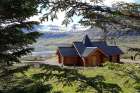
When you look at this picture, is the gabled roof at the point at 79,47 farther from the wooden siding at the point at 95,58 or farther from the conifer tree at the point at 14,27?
the conifer tree at the point at 14,27

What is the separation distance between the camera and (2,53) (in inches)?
428

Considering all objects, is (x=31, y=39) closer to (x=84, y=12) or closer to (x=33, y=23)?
(x=33, y=23)

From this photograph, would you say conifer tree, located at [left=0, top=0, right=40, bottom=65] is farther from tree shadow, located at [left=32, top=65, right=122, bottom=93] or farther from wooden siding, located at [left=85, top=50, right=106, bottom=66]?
wooden siding, located at [left=85, top=50, right=106, bottom=66]

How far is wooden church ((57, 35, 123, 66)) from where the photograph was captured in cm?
6168

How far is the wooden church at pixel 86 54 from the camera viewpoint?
61681 mm

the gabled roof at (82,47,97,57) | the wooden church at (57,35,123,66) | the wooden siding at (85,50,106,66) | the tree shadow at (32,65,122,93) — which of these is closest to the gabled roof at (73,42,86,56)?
the wooden church at (57,35,123,66)

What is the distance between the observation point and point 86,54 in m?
61.3

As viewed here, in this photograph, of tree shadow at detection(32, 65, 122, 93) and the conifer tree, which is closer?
tree shadow at detection(32, 65, 122, 93)

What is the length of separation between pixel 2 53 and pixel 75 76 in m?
3.01

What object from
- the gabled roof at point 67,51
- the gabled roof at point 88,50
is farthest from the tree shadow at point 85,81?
the gabled roof at point 67,51

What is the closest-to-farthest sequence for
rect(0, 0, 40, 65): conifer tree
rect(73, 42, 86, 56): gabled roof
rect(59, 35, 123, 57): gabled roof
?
1. rect(0, 0, 40, 65): conifer tree
2. rect(59, 35, 123, 57): gabled roof
3. rect(73, 42, 86, 56): gabled roof

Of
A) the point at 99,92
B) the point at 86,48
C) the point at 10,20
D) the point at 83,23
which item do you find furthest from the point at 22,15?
the point at 86,48

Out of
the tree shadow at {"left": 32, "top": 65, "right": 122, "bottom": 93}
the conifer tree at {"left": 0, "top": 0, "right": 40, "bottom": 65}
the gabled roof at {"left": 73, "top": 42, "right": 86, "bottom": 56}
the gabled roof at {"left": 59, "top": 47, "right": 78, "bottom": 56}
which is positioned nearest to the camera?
the tree shadow at {"left": 32, "top": 65, "right": 122, "bottom": 93}

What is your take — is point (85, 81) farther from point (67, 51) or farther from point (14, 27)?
point (67, 51)
